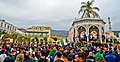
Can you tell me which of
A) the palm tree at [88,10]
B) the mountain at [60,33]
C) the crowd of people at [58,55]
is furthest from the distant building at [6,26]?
the crowd of people at [58,55]

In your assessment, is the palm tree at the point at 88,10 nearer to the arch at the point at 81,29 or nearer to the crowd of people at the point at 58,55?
the arch at the point at 81,29

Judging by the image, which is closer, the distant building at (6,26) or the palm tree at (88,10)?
the palm tree at (88,10)

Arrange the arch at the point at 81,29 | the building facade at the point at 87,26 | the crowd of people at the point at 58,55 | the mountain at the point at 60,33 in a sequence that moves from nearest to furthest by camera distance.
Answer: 1. the crowd of people at the point at 58,55
2. the building facade at the point at 87,26
3. the arch at the point at 81,29
4. the mountain at the point at 60,33

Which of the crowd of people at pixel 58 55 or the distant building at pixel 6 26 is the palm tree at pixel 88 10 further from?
the distant building at pixel 6 26

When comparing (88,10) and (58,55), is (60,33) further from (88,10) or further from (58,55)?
(58,55)

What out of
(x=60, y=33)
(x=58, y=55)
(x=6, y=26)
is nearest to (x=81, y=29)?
(x=58, y=55)

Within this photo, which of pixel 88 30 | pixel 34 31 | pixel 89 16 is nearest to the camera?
pixel 88 30

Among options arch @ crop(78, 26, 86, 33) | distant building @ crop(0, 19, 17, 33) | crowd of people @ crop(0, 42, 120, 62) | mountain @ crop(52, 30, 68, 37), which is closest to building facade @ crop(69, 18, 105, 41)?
arch @ crop(78, 26, 86, 33)

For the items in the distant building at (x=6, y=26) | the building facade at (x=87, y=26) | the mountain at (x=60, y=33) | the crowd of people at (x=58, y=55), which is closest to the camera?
the crowd of people at (x=58, y=55)

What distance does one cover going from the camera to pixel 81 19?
37.3 m

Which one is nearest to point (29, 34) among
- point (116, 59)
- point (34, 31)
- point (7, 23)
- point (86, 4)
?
point (34, 31)

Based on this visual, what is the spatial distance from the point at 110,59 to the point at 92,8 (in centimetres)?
3509

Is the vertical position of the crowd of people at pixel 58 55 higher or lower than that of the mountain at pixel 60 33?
higher

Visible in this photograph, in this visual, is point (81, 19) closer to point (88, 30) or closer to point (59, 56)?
point (88, 30)
